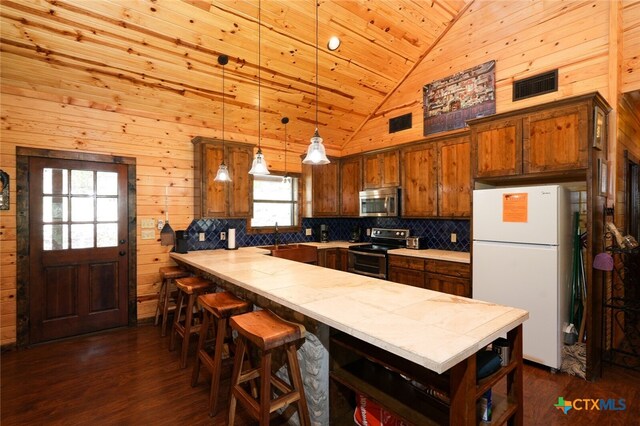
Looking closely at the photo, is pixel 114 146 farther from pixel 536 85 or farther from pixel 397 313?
pixel 536 85

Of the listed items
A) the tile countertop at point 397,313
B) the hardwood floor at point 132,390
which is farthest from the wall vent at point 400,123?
the hardwood floor at point 132,390

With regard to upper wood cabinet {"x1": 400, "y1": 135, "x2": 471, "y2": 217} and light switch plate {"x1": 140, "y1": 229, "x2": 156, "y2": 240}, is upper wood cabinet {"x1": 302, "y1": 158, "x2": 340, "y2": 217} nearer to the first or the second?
upper wood cabinet {"x1": 400, "y1": 135, "x2": 471, "y2": 217}

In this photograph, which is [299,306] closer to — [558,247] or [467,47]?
[558,247]

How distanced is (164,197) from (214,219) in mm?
698

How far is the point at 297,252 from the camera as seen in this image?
4453mm

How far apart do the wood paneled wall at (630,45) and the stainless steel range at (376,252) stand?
9.12ft

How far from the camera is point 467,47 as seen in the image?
393cm

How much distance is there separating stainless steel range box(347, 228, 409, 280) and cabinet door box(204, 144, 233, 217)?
1934mm

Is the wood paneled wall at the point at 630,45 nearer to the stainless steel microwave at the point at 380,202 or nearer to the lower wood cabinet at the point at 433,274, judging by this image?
the lower wood cabinet at the point at 433,274

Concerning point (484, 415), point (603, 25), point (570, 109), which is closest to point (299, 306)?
point (484, 415)

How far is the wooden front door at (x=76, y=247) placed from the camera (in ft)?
10.8

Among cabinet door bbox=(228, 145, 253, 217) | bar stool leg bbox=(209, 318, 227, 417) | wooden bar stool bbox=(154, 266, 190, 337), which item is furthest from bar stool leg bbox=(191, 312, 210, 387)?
cabinet door bbox=(228, 145, 253, 217)

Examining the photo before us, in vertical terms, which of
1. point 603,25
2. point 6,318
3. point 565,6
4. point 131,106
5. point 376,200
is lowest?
point 6,318

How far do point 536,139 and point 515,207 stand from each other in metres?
0.64
